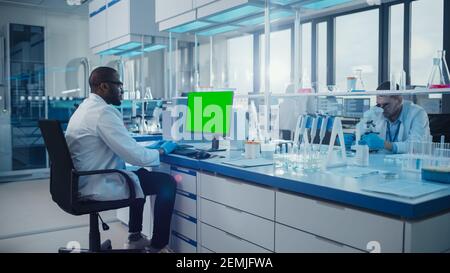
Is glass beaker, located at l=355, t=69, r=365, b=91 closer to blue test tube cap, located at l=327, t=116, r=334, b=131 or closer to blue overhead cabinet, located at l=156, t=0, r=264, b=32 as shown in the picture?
blue test tube cap, located at l=327, t=116, r=334, b=131

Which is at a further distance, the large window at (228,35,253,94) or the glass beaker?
the large window at (228,35,253,94)

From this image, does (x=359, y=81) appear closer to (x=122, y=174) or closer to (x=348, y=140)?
(x=348, y=140)

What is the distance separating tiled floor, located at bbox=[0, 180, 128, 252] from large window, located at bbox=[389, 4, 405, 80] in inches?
174

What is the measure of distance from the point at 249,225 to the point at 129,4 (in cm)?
326

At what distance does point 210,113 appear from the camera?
293 centimetres

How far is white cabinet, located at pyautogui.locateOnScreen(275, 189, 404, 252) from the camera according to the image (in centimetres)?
141

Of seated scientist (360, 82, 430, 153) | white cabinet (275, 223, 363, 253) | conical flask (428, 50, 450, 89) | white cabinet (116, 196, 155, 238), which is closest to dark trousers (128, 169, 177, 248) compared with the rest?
white cabinet (116, 196, 155, 238)

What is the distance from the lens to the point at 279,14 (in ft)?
9.85

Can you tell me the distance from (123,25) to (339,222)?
374cm

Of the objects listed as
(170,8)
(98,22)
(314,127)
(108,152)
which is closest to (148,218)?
(108,152)

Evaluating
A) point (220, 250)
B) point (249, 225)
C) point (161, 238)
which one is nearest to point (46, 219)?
point (161, 238)

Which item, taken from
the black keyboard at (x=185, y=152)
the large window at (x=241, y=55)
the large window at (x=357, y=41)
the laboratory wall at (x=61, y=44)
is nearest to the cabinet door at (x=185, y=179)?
the black keyboard at (x=185, y=152)

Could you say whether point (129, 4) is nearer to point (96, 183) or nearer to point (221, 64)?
point (96, 183)

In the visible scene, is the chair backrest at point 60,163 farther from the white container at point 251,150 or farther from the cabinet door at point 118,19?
the cabinet door at point 118,19
